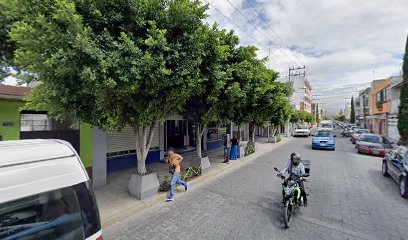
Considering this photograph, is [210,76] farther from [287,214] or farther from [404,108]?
[404,108]

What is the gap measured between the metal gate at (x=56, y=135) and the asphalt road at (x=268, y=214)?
13.0 feet

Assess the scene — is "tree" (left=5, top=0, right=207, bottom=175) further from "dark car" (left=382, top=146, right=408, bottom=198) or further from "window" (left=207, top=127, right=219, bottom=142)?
"window" (left=207, top=127, right=219, bottom=142)

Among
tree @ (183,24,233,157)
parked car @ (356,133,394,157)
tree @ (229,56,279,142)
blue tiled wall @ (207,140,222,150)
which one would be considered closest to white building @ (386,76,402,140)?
parked car @ (356,133,394,157)

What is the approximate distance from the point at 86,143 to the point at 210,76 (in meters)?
5.06

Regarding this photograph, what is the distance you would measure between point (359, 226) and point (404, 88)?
709 inches

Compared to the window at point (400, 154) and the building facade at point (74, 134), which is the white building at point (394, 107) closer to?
the window at point (400, 154)

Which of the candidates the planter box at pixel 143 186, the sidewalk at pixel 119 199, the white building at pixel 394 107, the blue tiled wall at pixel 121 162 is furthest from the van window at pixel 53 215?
the white building at pixel 394 107

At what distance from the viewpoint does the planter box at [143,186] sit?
18.7 feet

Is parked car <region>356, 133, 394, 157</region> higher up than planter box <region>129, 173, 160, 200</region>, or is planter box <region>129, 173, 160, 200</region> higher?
parked car <region>356, 133, 394, 157</region>

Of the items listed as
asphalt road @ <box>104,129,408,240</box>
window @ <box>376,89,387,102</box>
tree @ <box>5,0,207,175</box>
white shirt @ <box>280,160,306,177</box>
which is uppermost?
window @ <box>376,89,387,102</box>

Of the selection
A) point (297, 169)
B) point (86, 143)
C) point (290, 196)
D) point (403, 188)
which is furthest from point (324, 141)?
point (86, 143)

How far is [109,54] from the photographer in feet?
13.3

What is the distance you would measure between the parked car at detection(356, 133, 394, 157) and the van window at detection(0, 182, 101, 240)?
53.8 ft

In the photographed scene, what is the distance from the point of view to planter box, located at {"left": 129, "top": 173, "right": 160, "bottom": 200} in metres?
5.71
